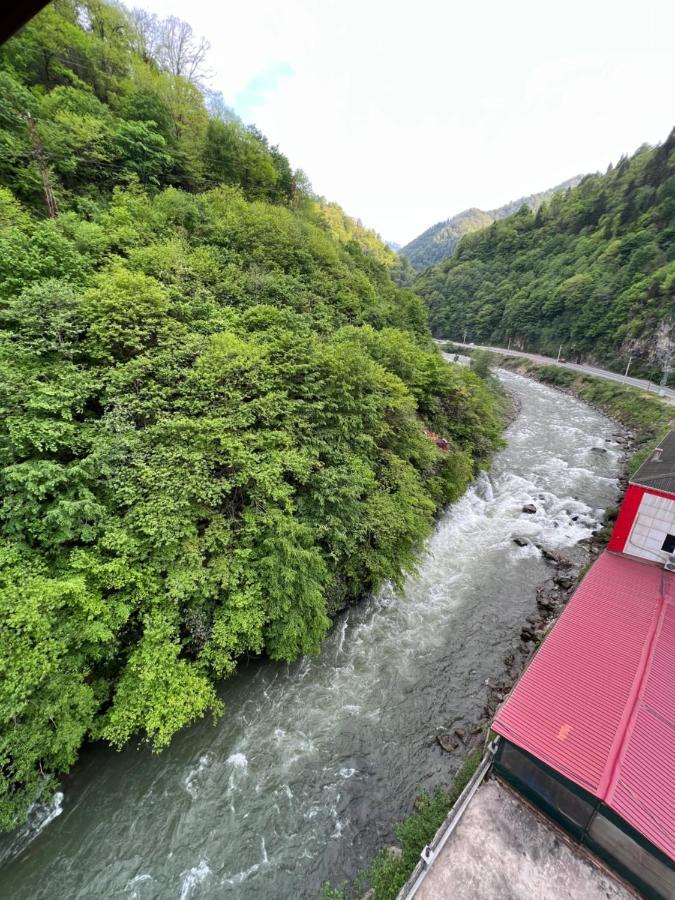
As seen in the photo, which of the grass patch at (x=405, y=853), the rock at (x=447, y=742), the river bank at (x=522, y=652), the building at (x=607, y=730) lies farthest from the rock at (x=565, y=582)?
the grass patch at (x=405, y=853)

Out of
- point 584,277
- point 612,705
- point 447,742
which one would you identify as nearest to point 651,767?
point 612,705

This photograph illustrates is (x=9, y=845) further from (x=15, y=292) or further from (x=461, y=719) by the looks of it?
(x=15, y=292)

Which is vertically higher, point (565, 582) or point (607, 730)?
point (607, 730)

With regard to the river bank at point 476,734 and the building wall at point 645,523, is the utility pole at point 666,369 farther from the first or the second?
the building wall at point 645,523

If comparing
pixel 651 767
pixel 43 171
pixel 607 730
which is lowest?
pixel 651 767

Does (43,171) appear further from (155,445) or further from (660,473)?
(660,473)

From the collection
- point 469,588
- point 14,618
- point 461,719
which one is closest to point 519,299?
point 469,588
